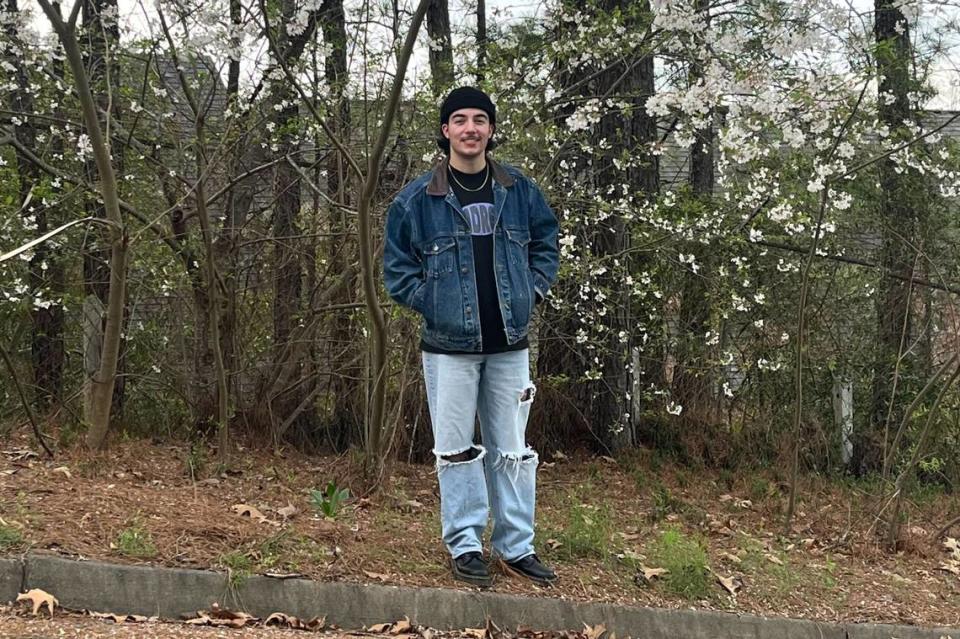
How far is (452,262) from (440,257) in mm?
59

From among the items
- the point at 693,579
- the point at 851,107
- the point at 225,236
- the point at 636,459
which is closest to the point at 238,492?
the point at 225,236

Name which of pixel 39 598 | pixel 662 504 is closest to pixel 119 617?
pixel 39 598

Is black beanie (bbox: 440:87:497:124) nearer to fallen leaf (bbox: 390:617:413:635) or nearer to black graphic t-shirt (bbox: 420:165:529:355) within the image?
black graphic t-shirt (bbox: 420:165:529:355)

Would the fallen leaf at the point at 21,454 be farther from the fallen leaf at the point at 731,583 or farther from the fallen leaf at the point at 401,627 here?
the fallen leaf at the point at 731,583

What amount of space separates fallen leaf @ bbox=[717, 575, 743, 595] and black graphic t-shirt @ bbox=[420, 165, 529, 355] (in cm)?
166

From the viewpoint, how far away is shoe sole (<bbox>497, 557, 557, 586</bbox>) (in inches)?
165

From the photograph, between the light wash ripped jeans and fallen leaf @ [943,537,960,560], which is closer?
the light wash ripped jeans

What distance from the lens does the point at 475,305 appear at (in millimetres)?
3957

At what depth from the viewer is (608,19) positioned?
6453mm

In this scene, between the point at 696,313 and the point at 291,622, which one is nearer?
the point at 291,622

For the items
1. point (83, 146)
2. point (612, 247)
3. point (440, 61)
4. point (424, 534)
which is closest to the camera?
point (424, 534)

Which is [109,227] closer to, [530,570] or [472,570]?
[472,570]

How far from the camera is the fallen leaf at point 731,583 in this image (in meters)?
4.59

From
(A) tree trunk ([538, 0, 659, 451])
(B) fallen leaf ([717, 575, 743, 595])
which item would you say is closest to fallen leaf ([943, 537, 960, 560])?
(B) fallen leaf ([717, 575, 743, 595])
